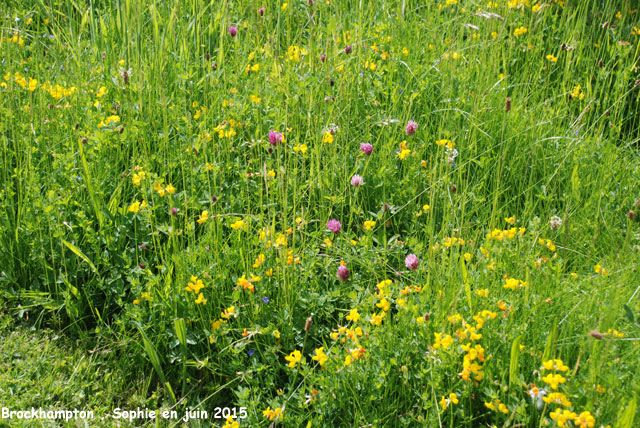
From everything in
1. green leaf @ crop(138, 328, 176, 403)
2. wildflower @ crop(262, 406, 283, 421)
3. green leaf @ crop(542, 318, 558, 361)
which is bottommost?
green leaf @ crop(138, 328, 176, 403)

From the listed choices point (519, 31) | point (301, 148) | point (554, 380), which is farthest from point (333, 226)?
point (519, 31)

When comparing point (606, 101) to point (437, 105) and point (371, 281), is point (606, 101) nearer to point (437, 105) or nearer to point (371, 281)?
point (437, 105)

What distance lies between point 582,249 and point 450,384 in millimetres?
989

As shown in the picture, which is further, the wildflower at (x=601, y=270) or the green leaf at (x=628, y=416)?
the wildflower at (x=601, y=270)

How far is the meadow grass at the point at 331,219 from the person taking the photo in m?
1.78

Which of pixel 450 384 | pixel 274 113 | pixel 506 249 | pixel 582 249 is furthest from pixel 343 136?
pixel 450 384

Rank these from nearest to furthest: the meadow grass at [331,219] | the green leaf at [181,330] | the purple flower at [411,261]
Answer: the meadow grass at [331,219], the green leaf at [181,330], the purple flower at [411,261]

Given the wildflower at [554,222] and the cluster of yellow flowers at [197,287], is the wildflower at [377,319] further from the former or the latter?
the wildflower at [554,222]

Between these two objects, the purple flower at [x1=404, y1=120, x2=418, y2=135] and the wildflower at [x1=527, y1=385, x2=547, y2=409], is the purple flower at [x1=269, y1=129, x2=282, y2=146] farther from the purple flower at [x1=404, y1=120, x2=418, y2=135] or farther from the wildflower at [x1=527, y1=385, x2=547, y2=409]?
the wildflower at [x1=527, y1=385, x2=547, y2=409]

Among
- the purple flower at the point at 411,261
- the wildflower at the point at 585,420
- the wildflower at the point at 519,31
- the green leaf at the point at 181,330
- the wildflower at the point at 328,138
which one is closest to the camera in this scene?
the wildflower at the point at 585,420

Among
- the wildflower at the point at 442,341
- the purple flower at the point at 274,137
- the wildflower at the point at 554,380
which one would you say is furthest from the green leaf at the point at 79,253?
the wildflower at the point at 554,380

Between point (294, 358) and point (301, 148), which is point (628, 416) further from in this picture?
point (301, 148)

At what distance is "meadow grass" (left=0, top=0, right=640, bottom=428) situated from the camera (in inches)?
70.2

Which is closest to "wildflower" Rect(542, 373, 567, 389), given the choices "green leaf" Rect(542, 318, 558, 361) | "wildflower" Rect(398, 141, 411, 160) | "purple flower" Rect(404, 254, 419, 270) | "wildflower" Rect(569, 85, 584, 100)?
"green leaf" Rect(542, 318, 558, 361)
